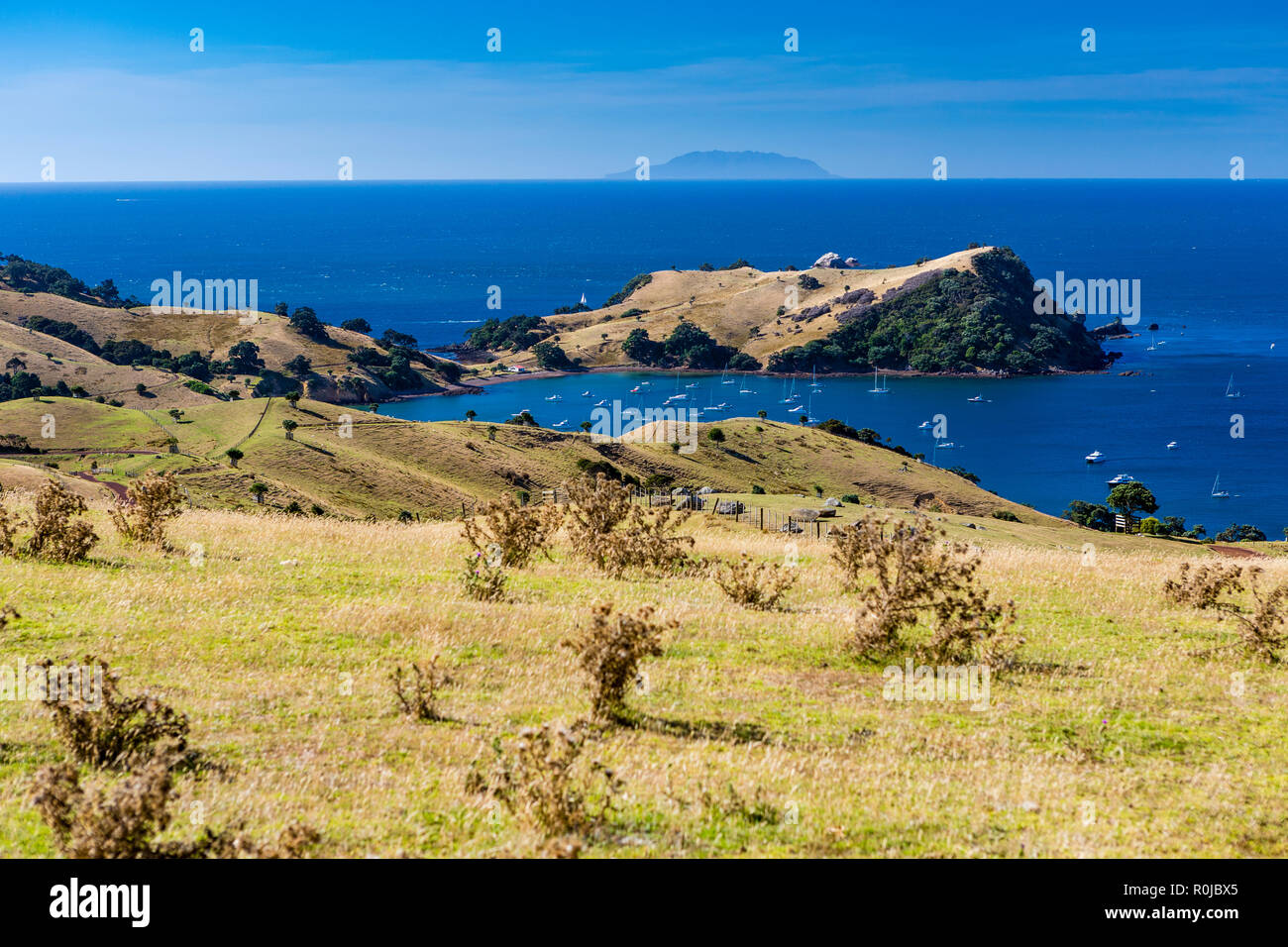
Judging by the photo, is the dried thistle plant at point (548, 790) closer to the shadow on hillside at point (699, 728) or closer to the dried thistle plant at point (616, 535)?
the shadow on hillside at point (699, 728)

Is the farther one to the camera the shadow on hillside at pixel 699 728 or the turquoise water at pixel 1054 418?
the turquoise water at pixel 1054 418

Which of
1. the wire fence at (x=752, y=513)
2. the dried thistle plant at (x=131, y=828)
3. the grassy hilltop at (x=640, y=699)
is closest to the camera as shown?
the dried thistle plant at (x=131, y=828)

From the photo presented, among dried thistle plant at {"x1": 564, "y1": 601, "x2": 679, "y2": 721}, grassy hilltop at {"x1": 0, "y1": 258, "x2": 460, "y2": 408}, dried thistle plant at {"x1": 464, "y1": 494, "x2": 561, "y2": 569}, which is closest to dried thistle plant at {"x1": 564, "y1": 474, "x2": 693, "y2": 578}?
dried thistle plant at {"x1": 464, "y1": 494, "x2": 561, "y2": 569}

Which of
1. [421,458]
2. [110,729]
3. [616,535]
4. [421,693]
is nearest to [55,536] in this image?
[110,729]

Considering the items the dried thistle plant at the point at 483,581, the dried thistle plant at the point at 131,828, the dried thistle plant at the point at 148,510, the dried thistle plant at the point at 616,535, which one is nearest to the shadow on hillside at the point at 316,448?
the dried thistle plant at the point at 148,510

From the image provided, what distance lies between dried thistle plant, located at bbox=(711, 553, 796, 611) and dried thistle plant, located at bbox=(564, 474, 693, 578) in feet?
4.55

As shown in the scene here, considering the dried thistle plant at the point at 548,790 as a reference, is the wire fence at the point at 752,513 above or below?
below

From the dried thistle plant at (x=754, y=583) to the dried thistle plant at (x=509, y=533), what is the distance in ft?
14.1

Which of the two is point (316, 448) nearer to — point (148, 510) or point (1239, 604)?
point (148, 510)

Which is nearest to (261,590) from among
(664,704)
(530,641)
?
(530,641)

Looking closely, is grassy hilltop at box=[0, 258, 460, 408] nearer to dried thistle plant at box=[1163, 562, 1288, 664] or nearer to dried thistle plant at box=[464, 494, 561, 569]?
dried thistle plant at box=[464, 494, 561, 569]

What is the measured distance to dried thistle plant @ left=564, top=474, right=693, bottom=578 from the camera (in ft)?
73.3

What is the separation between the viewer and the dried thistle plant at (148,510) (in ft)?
71.0
